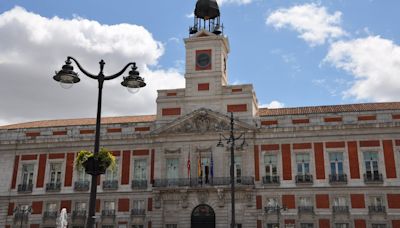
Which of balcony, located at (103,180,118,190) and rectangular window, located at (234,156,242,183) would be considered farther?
balcony, located at (103,180,118,190)

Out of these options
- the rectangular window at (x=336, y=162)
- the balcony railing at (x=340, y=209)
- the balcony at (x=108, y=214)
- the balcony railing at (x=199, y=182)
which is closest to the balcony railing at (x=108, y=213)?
the balcony at (x=108, y=214)

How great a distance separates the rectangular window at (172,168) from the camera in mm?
35781

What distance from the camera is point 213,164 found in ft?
115

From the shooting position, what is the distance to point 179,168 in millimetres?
35625

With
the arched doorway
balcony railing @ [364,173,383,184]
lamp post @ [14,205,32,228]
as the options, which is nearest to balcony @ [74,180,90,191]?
lamp post @ [14,205,32,228]

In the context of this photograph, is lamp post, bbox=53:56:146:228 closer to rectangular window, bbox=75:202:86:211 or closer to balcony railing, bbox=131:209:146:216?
balcony railing, bbox=131:209:146:216

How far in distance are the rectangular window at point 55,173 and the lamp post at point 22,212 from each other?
273 centimetres

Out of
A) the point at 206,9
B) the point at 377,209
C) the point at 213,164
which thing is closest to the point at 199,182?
the point at 213,164

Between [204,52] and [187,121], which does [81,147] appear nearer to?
[187,121]

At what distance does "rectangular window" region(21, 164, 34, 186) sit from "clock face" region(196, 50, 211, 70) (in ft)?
51.9

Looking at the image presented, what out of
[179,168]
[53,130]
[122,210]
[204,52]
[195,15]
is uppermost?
[195,15]

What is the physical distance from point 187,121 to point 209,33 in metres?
7.69

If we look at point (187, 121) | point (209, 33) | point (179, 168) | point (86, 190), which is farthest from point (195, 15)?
point (86, 190)

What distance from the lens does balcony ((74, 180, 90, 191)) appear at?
121ft
